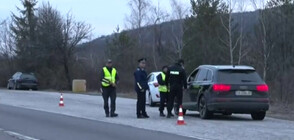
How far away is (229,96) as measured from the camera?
56.4ft

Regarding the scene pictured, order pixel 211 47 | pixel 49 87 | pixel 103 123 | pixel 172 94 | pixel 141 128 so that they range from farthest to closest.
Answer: pixel 211 47 < pixel 49 87 < pixel 172 94 < pixel 103 123 < pixel 141 128

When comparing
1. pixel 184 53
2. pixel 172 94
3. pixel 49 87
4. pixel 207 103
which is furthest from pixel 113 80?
pixel 184 53

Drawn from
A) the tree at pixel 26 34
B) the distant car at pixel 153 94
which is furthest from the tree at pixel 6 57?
the distant car at pixel 153 94

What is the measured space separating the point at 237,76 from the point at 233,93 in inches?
24.3

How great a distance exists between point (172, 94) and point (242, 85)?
2221 millimetres

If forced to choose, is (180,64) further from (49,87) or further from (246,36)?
(246,36)

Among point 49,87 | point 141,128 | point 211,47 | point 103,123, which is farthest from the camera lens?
point 211,47

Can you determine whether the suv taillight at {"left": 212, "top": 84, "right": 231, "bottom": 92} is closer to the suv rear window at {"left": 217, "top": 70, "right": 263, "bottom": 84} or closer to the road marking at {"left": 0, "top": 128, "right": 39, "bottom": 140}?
the suv rear window at {"left": 217, "top": 70, "right": 263, "bottom": 84}

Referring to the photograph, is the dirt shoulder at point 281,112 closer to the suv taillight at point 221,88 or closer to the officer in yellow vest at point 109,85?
the suv taillight at point 221,88

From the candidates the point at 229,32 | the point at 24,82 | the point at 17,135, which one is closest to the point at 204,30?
the point at 229,32

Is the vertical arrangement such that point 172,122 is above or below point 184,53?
below

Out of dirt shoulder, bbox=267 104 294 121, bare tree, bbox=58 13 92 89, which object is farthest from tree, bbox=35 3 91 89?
dirt shoulder, bbox=267 104 294 121

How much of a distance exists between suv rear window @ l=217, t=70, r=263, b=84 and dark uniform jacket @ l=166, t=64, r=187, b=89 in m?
1.19

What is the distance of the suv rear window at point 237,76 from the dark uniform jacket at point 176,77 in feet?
3.90
